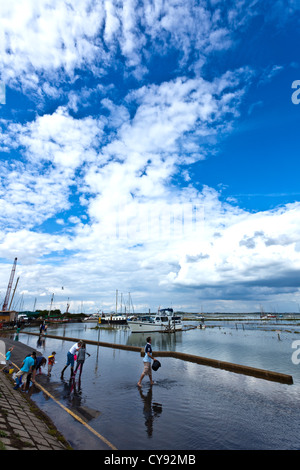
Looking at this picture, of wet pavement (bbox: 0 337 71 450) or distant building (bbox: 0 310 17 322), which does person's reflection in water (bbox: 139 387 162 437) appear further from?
distant building (bbox: 0 310 17 322)

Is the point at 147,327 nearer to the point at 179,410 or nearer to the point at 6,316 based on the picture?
the point at 6,316

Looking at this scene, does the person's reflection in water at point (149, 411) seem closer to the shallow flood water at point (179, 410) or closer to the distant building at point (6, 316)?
the shallow flood water at point (179, 410)

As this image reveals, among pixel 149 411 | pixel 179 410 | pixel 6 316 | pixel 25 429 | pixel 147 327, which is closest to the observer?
pixel 25 429

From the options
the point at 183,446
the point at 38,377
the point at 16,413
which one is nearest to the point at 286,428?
the point at 183,446

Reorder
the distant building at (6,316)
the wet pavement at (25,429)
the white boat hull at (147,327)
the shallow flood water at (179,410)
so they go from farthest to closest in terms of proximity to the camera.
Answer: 1. the distant building at (6,316)
2. the white boat hull at (147,327)
3. the shallow flood water at (179,410)
4. the wet pavement at (25,429)

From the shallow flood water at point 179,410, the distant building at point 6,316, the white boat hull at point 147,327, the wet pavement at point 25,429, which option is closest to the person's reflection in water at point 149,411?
the shallow flood water at point 179,410

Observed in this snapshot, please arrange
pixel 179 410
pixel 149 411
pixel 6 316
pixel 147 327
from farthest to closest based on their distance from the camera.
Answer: pixel 6 316, pixel 147 327, pixel 179 410, pixel 149 411

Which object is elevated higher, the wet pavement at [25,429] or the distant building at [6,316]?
the distant building at [6,316]

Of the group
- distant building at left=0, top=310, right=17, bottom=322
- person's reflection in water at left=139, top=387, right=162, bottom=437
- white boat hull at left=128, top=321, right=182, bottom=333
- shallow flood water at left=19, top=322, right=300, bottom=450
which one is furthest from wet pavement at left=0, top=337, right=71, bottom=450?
distant building at left=0, top=310, right=17, bottom=322

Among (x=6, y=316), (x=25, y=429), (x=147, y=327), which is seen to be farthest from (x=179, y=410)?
(x=6, y=316)

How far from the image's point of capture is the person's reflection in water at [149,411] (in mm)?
6961

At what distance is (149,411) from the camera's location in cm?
817
